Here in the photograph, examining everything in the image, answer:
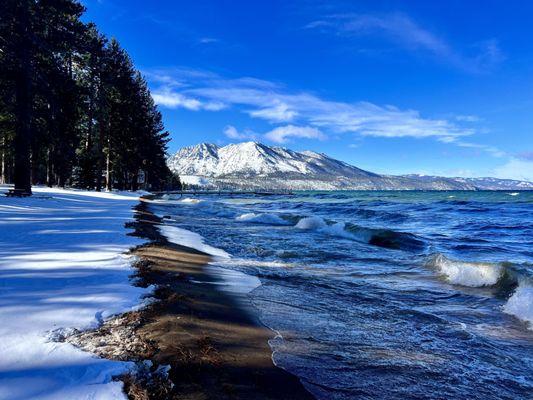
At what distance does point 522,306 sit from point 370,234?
11252mm

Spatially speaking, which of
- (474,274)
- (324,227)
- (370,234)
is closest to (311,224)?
(324,227)

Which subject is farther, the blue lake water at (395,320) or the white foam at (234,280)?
the white foam at (234,280)

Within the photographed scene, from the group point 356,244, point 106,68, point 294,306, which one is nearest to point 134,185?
point 106,68

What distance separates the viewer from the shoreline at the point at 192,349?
3100mm

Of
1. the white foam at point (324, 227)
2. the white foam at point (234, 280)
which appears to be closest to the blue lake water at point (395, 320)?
the white foam at point (234, 280)

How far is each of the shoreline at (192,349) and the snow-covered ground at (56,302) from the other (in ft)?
0.82

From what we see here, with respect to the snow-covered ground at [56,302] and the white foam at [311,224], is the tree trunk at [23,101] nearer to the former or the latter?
the snow-covered ground at [56,302]

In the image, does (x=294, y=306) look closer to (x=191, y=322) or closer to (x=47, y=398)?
(x=191, y=322)

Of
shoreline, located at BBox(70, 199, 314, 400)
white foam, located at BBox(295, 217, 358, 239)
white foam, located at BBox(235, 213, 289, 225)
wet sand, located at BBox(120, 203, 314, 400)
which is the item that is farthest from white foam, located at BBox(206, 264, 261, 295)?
white foam, located at BBox(235, 213, 289, 225)

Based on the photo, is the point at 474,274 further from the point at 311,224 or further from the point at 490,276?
the point at 311,224

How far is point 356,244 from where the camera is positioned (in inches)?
613

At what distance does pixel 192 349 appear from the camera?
383 cm

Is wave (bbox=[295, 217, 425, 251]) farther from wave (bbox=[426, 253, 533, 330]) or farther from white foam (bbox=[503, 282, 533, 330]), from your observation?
white foam (bbox=[503, 282, 533, 330])

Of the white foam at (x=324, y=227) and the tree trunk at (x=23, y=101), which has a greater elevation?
the tree trunk at (x=23, y=101)
